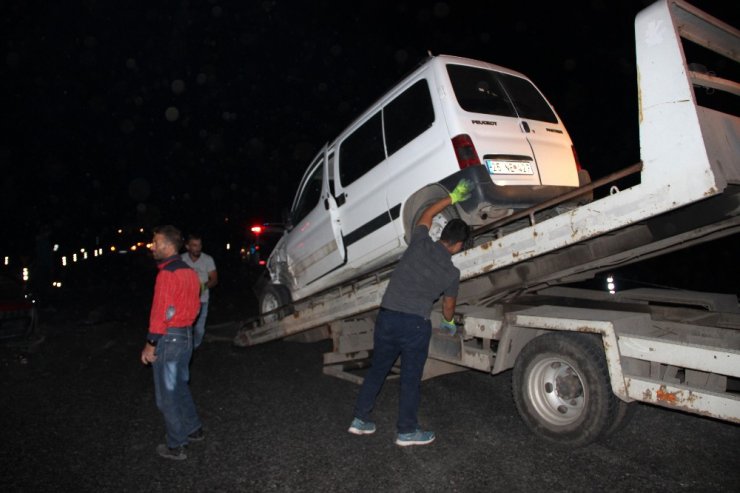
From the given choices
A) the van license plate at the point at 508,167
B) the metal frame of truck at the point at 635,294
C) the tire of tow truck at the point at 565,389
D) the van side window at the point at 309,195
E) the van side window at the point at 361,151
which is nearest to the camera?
the metal frame of truck at the point at 635,294

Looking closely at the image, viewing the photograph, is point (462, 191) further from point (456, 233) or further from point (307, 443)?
point (307, 443)

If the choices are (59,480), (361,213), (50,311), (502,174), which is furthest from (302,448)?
Answer: (50,311)

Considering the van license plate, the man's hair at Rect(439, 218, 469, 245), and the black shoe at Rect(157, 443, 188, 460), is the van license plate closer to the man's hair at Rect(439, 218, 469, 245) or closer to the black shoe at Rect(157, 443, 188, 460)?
the man's hair at Rect(439, 218, 469, 245)

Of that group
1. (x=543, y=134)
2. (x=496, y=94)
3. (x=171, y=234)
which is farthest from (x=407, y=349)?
(x=496, y=94)

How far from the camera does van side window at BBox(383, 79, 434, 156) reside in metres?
4.54

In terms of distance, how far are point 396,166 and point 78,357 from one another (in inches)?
209

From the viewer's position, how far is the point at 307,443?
410 centimetres

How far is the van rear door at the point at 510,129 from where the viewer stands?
13.9 ft

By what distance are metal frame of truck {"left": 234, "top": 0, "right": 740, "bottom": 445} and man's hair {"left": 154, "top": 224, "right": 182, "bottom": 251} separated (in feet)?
7.03

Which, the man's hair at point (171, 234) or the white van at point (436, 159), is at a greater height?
the white van at point (436, 159)

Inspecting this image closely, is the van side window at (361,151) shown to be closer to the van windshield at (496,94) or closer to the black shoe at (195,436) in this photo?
the van windshield at (496,94)

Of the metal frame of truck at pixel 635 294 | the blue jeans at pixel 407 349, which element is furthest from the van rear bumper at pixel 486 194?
the blue jeans at pixel 407 349

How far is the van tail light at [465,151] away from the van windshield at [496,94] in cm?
31

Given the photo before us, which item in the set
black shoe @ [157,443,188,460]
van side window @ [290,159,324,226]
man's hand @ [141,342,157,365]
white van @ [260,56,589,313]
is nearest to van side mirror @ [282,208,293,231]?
van side window @ [290,159,324,226]
